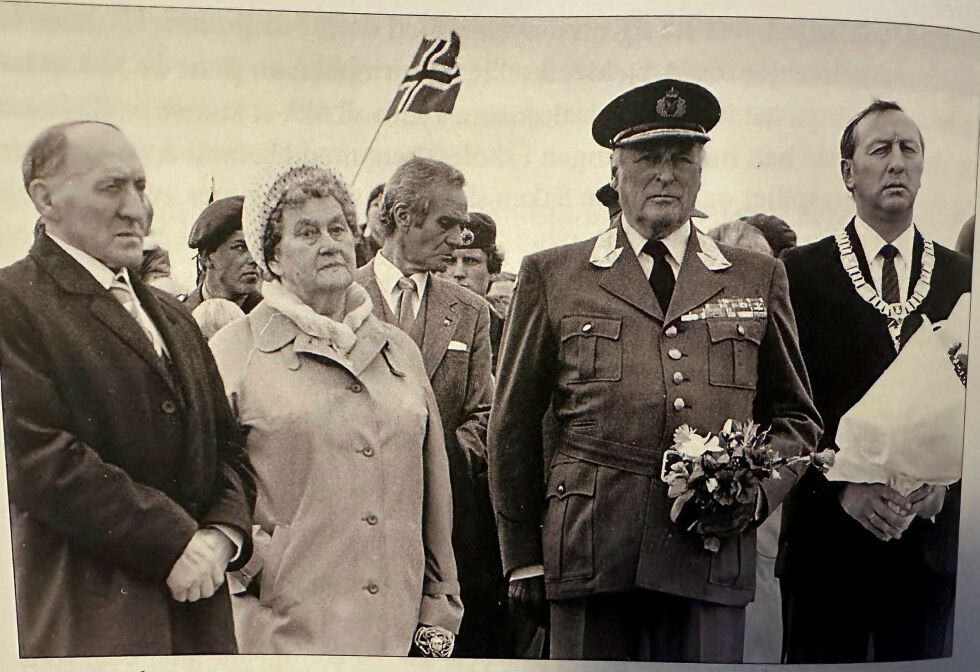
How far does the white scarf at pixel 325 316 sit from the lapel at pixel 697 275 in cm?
101

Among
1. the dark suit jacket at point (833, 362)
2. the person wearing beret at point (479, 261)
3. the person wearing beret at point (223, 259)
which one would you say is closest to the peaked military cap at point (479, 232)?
the person wearing beret at point (479, 261)

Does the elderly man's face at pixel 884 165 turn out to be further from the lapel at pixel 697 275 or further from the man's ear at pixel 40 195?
the man's ear at pixel 40 195

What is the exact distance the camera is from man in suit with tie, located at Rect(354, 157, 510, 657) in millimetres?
3268

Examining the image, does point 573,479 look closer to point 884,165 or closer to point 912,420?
point 912,420

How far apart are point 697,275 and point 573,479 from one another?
0.82 metres

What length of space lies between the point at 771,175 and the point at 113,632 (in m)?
2.78

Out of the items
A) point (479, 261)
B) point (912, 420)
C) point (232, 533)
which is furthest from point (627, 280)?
point (232, 533)

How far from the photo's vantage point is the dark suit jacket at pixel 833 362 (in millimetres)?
3318

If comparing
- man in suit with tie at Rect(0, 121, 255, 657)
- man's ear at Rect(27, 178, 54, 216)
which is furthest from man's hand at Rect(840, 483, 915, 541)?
man's ear at Rect(27, 178, 54, 216)

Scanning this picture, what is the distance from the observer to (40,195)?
3.23 meters

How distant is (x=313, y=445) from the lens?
322cm

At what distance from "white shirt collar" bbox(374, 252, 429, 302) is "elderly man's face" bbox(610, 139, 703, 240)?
752 mm

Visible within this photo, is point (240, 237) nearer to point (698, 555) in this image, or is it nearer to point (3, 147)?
point (3, 147)

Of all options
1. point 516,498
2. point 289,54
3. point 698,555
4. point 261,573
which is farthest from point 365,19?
point 698,555
